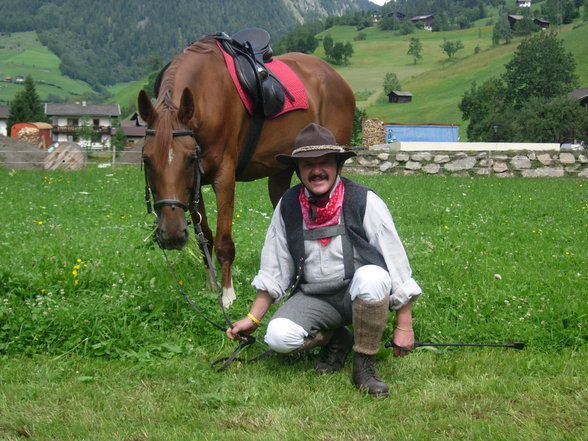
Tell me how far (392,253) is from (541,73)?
239 feet

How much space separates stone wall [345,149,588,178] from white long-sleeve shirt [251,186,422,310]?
19.4 metres

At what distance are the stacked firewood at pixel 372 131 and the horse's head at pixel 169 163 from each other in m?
59.2

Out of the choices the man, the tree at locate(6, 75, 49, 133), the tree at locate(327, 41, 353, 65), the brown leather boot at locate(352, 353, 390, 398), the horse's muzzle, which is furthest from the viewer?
the tree at locate(327, 41, 353, 65)

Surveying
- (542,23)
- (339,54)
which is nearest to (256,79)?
(339,54)

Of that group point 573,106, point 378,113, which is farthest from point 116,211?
point 378,113

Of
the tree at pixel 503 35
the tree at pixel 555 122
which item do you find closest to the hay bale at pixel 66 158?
the tree at pixel 555 122

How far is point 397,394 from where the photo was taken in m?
4.08

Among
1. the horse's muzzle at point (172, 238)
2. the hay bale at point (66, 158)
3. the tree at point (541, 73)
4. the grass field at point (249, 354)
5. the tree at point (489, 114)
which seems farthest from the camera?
the tree at point (541, 73)

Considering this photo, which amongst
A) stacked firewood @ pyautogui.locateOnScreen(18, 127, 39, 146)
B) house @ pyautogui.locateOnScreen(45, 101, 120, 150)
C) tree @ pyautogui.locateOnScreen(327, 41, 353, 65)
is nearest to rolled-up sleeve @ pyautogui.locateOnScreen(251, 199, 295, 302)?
stacked firewood @ pyautogui.locateOnScreen(18, 127, 39, 146)

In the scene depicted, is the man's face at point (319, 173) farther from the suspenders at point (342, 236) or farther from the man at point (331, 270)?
the suspenders at point (342, 236)

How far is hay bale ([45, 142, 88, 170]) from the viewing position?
24.5 meters

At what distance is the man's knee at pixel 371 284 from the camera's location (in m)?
4.06

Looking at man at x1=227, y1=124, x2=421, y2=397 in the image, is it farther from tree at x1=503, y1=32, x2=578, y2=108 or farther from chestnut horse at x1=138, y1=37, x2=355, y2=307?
tree at x1=503, y1=32, x2=578, y2=108

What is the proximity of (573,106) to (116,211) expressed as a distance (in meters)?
46.8
